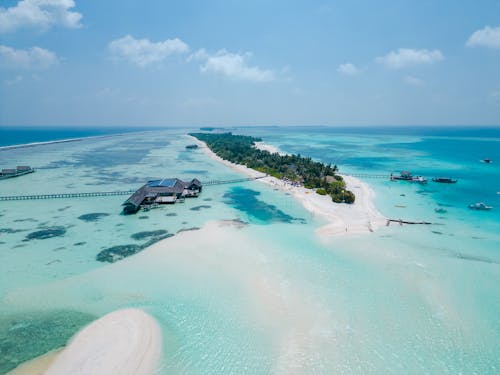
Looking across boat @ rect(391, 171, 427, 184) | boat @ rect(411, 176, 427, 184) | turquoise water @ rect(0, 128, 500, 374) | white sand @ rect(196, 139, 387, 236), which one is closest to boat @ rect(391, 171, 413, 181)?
boat @ rect(391, 171, 427, 184)

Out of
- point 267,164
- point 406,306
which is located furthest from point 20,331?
point 267,164

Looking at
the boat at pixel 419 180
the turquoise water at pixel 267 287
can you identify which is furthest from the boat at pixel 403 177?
the turquoise water at pixel 267 287

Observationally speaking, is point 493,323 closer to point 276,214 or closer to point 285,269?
point 285,269

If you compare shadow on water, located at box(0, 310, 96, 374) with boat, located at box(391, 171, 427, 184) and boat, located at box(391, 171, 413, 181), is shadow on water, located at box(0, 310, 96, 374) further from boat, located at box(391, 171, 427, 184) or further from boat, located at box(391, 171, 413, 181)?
boat, located at box(391, 171, 427, 184)

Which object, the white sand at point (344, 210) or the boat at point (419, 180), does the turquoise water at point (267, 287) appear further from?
the boat at point (419, 180)

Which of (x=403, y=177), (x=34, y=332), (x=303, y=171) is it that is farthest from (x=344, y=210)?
(x=34, y=332)
